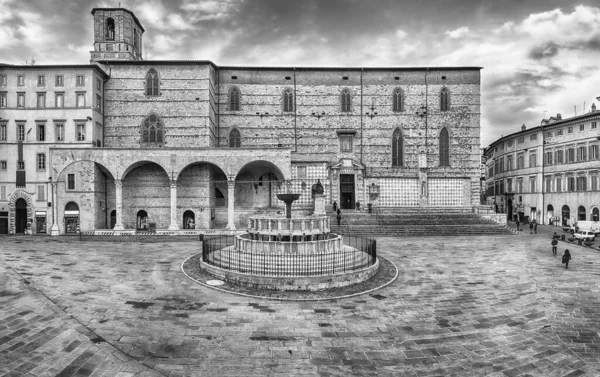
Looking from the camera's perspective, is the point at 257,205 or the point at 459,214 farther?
the point at 257,205

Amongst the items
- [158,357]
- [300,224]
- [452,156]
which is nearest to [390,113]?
[452,156]

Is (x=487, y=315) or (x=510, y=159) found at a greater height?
(x=510, y=159)

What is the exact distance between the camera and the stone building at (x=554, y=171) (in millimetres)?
→ 37625

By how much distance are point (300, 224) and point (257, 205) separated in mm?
20233

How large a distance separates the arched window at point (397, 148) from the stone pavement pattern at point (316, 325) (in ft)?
78.0

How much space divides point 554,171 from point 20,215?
55210 mm

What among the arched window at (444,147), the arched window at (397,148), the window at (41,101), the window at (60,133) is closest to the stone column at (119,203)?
the window at (60,133)

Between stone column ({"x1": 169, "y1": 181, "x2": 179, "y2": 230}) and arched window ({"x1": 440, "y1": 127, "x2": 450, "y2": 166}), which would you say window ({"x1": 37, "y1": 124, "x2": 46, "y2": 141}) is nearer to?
stone column ({"x1": 169, "y1": 181, "x2": 179, "y2": 230})

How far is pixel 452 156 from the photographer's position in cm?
3906

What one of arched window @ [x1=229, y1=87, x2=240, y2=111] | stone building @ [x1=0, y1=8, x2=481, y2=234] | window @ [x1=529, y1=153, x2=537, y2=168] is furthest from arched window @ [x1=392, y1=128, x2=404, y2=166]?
window @ [x1=529, y1=153, x2=537, y2=168]

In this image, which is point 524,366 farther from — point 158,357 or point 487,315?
point 158,357

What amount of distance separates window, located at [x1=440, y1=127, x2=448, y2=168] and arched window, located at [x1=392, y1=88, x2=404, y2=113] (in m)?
5.15

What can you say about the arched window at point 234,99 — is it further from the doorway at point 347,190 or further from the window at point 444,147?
the window at point 444,147

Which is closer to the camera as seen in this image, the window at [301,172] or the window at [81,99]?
the window at [81,99]
